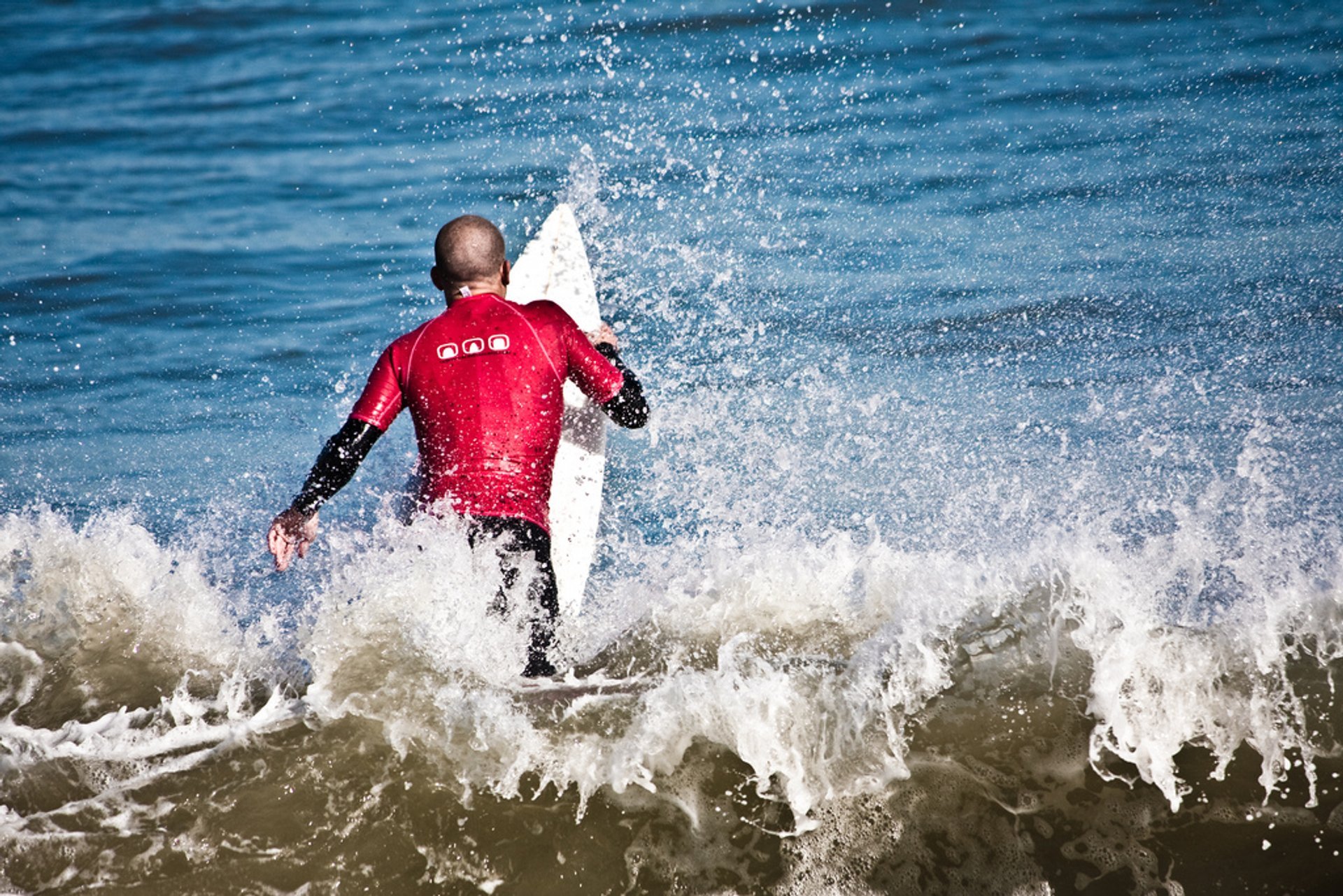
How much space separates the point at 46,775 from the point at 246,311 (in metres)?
5.47

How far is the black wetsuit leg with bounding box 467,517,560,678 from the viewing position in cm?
339

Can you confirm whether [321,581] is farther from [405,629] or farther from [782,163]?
[782,163]

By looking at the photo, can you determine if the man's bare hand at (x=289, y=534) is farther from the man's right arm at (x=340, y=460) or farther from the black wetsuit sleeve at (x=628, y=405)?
the black wetsuit sleeve at (x=628, y=405)

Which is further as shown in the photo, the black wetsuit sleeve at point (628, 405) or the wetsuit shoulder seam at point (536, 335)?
the black wetsuit sleeve at point (628, 405)

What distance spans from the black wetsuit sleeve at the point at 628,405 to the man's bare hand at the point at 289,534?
1.13 m

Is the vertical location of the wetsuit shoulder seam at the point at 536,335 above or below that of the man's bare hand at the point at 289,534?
above

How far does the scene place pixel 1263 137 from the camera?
7953mm

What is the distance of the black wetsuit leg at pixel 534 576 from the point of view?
3391 mm

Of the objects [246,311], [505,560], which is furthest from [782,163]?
[505,560]

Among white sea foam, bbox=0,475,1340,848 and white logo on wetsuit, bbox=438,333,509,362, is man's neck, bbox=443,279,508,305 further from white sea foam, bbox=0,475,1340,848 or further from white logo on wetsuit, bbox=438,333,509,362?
white sea foam, bbox=0,475,1340,848

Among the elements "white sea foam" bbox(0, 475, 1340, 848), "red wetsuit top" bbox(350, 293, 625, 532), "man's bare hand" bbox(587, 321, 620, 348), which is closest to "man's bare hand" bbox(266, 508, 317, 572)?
"white sea foam" bbox(0, 475, 1340, 848)

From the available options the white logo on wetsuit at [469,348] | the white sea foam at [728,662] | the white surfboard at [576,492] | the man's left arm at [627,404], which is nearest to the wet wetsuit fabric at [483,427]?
the white logo on wetsuit at [469,348]

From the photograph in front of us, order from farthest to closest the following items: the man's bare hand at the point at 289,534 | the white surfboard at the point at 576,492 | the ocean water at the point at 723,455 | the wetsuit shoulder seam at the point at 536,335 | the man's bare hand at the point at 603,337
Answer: the white surfboard at the point at 576,492 < the man's bare hand at the point at 603,337 < the wetsuit shoulder seam at the point at 536,335 < the man's bare hand at the point at 289,534 < the ocean water at the point at 723,455

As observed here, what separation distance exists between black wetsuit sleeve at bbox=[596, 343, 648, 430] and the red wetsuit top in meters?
0.28
